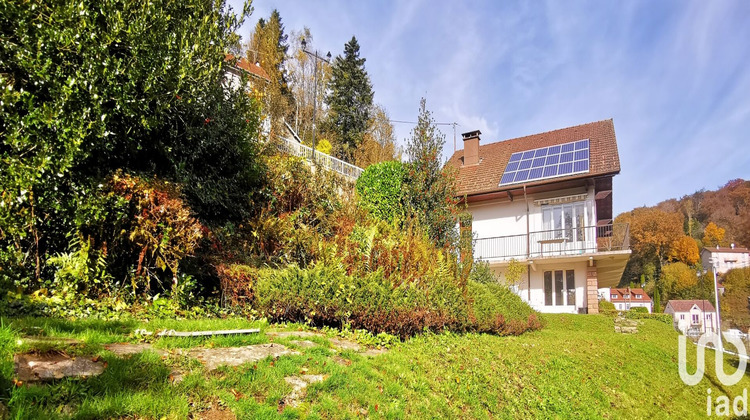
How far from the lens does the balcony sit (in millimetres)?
16969

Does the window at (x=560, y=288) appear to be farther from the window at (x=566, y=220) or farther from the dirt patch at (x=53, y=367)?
the dirt patch at (x=53, y=367)

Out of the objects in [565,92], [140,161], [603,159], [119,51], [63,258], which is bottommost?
[63,258]

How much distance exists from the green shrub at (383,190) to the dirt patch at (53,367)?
7457 millimetres

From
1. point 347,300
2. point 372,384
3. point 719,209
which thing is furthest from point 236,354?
point 719,209

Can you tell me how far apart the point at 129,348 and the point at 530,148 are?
21.7m

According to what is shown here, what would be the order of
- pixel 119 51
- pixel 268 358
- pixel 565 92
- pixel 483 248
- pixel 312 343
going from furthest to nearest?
pixel 483 248 → pixel 565 92 → pixel 119 51 → pixel 312 343 → pixel 268 358

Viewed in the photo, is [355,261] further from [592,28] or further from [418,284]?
[592,28]

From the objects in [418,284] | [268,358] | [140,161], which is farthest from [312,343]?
[140,161]

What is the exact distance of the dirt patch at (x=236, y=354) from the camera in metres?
3.67

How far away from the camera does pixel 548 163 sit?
757 inches

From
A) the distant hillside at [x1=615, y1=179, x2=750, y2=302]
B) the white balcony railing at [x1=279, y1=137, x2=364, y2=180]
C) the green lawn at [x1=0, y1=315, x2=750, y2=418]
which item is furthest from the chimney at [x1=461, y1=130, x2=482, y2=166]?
the distant hillside at [x1=615, y1=179, x2=750, y2=302]

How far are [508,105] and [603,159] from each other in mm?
4920

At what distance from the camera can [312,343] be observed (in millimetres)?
4906

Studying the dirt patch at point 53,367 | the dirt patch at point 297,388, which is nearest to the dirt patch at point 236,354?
the dirt patch at point 297,388
